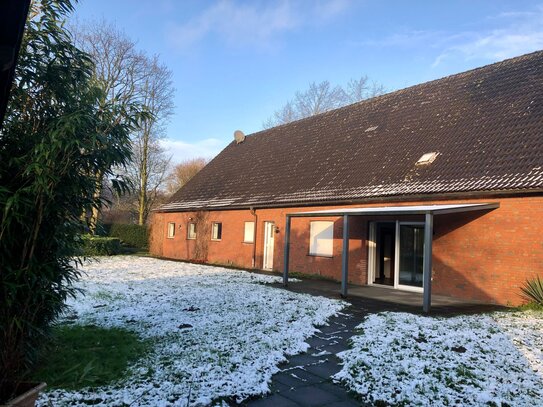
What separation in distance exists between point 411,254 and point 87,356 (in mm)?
9916

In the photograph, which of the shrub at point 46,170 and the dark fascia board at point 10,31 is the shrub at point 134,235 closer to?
the shrub at point 46,170

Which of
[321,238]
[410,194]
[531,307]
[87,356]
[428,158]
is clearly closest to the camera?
[87,356]

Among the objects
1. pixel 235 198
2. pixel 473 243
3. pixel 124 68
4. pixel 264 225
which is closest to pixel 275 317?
pixel 473 243

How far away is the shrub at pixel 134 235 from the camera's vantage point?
3106 cm

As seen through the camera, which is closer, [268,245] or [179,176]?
[268,245]

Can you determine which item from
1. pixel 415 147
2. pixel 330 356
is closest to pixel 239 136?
pixel 415 147

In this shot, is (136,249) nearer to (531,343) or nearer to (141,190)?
(141,190)

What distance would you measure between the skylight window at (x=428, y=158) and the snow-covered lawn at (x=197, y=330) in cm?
580

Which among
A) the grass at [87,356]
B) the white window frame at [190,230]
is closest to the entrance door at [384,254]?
the grass at [87,356]

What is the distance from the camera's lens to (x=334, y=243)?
1451 centimetres

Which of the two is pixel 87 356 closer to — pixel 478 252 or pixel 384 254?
pixel 478 252

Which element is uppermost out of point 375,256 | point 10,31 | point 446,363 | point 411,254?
point 10,31

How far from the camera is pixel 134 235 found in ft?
102

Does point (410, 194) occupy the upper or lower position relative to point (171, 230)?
upper
